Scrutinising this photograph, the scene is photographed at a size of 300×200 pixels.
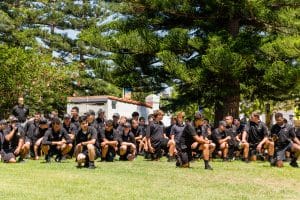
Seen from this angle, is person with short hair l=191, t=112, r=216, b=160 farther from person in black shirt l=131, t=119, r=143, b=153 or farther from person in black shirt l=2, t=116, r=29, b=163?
person in black shirt l=2, t=116, r=29, b=163

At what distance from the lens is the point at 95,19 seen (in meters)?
44.3

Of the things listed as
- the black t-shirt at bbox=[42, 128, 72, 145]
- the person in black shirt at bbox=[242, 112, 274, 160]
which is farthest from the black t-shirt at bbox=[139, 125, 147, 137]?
the black t-shirt at bbox=[42, 128, 72, 145]

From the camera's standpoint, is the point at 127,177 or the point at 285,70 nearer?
the point at 127,177

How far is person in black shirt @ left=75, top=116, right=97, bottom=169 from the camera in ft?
43.8

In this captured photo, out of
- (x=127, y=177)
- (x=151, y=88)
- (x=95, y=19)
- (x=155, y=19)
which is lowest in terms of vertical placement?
(x=127, y=177)

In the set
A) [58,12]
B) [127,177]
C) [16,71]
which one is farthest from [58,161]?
[58,12]

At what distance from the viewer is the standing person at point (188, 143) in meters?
13.7

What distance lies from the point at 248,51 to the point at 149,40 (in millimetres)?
3772

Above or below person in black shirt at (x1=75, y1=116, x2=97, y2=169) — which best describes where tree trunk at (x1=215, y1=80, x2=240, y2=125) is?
above

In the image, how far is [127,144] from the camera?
635 inches

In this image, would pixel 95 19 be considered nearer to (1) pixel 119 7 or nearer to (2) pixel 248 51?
(1) pixel 119 7

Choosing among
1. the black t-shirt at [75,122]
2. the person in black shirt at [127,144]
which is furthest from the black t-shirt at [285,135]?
the black t-shirt at [75,122]

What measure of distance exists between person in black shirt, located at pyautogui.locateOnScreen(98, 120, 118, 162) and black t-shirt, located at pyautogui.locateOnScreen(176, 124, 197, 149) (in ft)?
7.63

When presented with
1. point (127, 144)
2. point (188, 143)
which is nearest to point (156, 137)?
point (127, 144)
